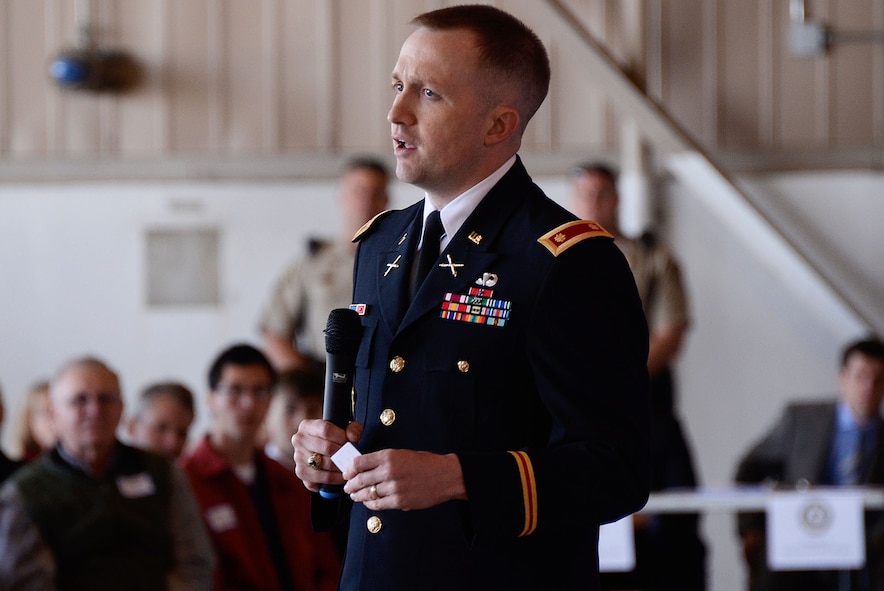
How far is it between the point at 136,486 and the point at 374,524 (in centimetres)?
223

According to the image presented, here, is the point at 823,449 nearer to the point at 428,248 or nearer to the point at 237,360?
the point at 237,360

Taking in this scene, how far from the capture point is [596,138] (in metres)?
5.88

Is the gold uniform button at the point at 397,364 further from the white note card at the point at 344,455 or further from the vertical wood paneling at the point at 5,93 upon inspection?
the vertical wood paneling at the point at 5,93

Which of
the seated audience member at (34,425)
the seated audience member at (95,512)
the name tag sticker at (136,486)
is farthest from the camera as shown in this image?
the seated audience member at (34,425)

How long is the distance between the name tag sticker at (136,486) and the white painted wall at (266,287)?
6.97ft

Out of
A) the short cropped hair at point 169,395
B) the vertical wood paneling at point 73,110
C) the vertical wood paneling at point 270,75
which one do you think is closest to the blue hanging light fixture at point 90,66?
the vertical wood paneling at point 73,110

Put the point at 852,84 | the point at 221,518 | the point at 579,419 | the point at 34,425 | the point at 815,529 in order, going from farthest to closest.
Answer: the point at 852,84
the point at 34,425
the point at 815,529
the point at 221,518
the point at 579,419

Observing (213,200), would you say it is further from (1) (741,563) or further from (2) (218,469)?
A: (1) (741,563)

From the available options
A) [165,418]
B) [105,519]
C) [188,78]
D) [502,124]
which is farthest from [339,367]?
[188,78]

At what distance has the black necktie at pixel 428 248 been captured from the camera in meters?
1.67

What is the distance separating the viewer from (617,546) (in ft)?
13.7

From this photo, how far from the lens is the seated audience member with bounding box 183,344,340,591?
3.86 meters

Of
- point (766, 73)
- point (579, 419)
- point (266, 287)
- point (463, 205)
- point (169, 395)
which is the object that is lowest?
point (169, 395)

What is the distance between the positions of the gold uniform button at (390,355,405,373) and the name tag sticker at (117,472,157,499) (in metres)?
2.24
